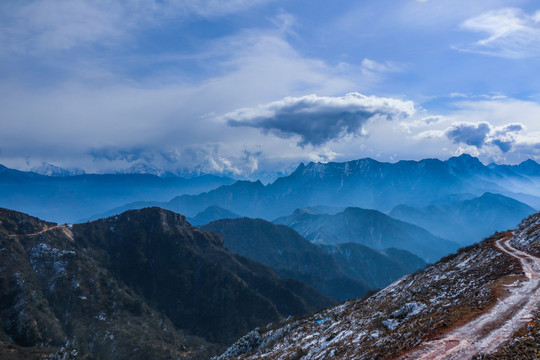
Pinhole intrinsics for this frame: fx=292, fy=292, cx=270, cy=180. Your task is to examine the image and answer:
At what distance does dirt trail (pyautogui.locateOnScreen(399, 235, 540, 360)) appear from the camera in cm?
2180

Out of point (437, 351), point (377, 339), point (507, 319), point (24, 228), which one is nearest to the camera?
point (437, 351)

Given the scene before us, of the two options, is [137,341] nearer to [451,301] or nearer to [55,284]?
[55,284]

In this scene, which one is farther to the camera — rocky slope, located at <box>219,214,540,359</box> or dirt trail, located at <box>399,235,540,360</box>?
rocky slope, located at <box>219,214,540,359</box>

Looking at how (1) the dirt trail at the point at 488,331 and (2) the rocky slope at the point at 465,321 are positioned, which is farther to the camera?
(2) the rocky slope at the point at 465,321

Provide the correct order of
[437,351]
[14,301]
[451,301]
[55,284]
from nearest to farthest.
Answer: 1. [437,351]
2. [451,301]
3. [14,301]
4. [55,284]

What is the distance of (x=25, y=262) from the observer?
176000 mm

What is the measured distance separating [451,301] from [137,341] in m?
183

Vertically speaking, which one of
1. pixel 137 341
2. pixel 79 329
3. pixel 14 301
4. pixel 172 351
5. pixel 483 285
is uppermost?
pixel 483 285

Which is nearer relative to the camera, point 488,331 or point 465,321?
point 488,331

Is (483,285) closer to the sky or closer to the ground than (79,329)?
closer to the sky

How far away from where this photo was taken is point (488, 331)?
2402cm

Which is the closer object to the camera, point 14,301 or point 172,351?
point 14,301

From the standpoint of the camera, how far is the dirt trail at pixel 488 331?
2180 centimetres

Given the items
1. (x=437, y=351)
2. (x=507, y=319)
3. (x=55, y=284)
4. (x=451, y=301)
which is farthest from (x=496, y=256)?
(x=55, y=284)
